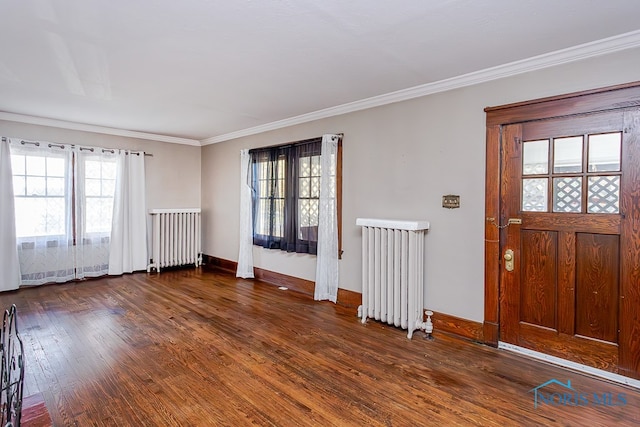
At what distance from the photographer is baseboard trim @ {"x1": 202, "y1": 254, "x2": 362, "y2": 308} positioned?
4.22m

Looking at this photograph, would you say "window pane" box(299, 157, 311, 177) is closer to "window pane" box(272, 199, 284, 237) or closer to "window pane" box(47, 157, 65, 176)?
"window pane" box(272, 199, 284, 237)

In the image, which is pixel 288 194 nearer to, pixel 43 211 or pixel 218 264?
pixel 218 264

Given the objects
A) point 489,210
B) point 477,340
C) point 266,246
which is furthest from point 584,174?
point 266,246

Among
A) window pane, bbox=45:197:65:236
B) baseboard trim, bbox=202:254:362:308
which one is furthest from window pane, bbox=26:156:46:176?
baseboard trim, bbox=202:254:362:308

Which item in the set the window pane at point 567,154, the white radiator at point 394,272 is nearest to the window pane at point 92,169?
the white radiator at point 394,272

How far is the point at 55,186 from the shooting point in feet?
16.8

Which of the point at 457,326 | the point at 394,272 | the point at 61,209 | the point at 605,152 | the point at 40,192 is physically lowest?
the point at 457,326

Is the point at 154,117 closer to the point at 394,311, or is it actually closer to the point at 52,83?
the point at 52,83

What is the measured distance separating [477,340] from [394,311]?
780 mm

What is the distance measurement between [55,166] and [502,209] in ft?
19.6

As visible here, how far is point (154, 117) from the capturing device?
4.88 meters

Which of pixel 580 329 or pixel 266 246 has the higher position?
pixel 266 246

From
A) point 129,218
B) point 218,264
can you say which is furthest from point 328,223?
point 129,218

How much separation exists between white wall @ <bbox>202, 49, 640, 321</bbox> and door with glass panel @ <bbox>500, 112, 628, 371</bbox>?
249mm
